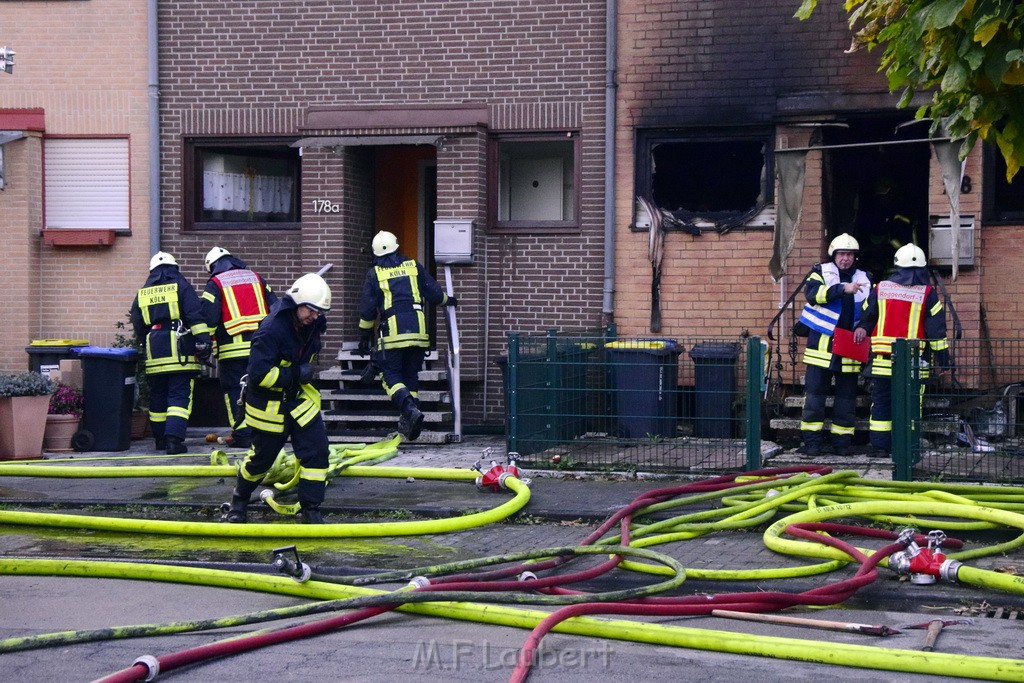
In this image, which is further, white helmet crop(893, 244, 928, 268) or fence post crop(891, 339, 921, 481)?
white helmet crop(893, 244, 928, 268)

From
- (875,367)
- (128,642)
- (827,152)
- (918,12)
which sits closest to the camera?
Answer: (128,642)

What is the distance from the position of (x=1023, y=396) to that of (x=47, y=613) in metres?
6.48

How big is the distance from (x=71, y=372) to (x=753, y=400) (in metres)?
7.12

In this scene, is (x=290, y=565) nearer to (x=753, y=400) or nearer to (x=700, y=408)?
(x=753, y=400)

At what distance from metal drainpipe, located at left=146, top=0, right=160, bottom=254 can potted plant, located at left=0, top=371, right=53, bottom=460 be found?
2482 mm

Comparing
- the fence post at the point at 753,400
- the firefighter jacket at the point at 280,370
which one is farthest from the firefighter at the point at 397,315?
the firefighter jacket at the point at 280,370

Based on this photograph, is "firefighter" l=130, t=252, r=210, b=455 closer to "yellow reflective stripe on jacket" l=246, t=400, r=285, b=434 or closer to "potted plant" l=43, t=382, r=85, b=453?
"potted plant" l=43, t=382, r=85, b=453

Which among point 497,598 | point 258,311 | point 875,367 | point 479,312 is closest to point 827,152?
point 875,367

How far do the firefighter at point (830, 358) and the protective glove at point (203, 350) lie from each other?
5562 millimetres

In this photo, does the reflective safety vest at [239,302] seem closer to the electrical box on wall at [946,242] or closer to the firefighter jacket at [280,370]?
the firefighter jacket at [280,370]

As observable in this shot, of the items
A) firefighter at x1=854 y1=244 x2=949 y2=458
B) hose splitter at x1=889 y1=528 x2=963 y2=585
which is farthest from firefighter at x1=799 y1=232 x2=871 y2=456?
hose splitter at x1=889 y1=528 x2=963 y2=585

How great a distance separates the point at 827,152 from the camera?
42.1 feet

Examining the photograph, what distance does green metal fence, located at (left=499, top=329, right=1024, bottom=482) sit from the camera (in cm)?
914

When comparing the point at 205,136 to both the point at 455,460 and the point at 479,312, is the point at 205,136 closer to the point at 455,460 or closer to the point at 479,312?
the point at 479,312
